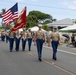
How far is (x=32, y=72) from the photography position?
40.9 ft

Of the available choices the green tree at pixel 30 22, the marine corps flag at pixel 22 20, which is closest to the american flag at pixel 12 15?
the marine corps flag at pixel 22 20

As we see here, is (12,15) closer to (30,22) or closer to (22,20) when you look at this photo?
(22,20)

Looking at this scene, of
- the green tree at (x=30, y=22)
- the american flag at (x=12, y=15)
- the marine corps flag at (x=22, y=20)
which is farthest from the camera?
the green tree at (x=30, y=22)

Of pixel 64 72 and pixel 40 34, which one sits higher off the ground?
pixel 40 34

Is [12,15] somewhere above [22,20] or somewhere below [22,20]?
above

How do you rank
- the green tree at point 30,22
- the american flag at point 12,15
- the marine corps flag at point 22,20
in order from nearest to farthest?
1. the marine corps flag at point 22,20
2. the american flag at point 12,15
3. the green tree at point 30,22

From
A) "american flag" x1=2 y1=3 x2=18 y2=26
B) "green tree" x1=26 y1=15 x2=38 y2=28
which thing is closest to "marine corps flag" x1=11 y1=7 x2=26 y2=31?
"american flag" x1=2 y1=3 x2=18 y2=26

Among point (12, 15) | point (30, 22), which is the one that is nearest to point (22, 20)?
point (12, 15)

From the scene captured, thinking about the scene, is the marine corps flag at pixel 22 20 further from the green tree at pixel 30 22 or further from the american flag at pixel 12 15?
the green tree at pixel 30 22

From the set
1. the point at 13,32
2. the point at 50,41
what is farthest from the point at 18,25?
the point at 50,41

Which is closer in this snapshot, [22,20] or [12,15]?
[22,20]

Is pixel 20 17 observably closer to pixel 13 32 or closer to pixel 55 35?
pixel 13 32

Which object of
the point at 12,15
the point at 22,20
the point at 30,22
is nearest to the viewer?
the point at 22,20

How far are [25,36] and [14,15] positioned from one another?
2996mm
